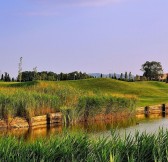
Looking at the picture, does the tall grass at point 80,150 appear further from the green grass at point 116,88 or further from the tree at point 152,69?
the tree at point 152,69

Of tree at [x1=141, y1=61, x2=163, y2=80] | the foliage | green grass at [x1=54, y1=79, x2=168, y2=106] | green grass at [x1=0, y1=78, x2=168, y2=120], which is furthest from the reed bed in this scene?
tree at [x1=141, y1=61, x2=163, y2=80]

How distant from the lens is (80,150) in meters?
10.6

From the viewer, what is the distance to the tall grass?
9.79 meters

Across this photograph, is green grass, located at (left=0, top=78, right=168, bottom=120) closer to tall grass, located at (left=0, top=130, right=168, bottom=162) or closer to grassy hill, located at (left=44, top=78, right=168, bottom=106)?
tall grass, located at (left=0, top=130, right=168, bottom=162)

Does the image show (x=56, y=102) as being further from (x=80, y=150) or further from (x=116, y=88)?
(x=116, y=88)

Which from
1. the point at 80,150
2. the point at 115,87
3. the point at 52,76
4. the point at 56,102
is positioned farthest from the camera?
the point at 52,76

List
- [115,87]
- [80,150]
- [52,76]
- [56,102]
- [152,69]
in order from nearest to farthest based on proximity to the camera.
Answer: [80,150], [56,102], [115,87], [52,76], [152,69]

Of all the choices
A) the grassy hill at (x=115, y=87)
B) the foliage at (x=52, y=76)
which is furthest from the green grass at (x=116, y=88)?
the foliage at (x=52, y=76)

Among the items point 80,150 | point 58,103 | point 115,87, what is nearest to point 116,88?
point 115,87

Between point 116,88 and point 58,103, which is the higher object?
point 116,88

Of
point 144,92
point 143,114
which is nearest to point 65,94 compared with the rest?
point 143,114

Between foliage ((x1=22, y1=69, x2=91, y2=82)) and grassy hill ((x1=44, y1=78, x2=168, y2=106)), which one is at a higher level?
foliage ((x1=22, y1=69, x2=91, y2=82))

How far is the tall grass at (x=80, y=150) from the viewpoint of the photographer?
9.79 m

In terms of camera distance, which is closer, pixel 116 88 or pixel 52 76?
pixel 116 88
